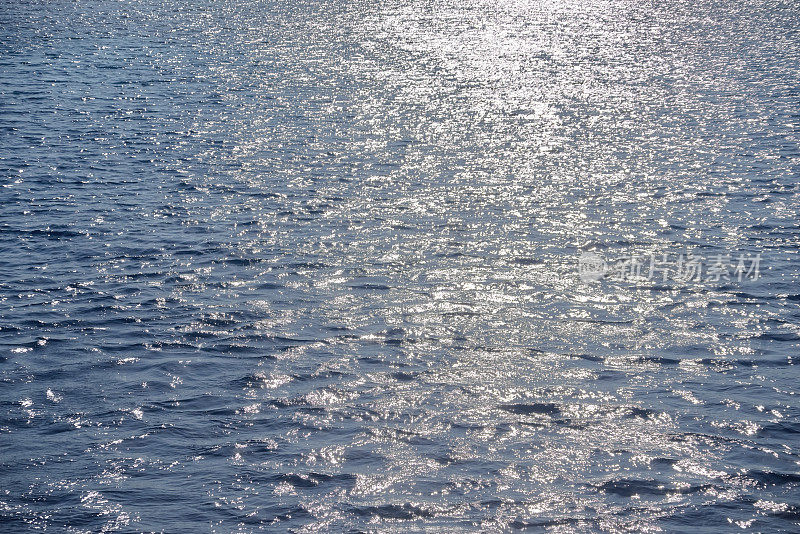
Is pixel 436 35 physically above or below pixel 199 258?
above

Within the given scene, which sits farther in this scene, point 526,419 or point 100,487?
point 526,419

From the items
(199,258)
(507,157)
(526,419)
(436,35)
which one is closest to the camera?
(526,419)

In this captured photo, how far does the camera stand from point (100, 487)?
14.4m

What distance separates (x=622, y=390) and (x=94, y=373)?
1159 centimetres

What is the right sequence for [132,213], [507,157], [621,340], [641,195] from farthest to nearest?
[507,157]
[641,195]
[132,213]
[621,340]

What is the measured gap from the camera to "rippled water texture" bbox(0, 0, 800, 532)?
47.2 feet

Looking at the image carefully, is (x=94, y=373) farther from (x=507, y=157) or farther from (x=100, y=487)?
(x=507, y=157)

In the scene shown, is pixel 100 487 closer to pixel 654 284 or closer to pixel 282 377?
pixel 282 377

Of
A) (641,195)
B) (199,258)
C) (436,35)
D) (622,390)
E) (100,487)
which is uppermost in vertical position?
(436,35)

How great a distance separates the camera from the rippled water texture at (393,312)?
14.4m

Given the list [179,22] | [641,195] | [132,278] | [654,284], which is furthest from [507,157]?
[179,22]

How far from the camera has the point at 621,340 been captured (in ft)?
64.4

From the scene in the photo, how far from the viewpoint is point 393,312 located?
21.1 metres

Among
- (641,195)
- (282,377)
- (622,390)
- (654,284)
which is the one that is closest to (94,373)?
(282,377)
